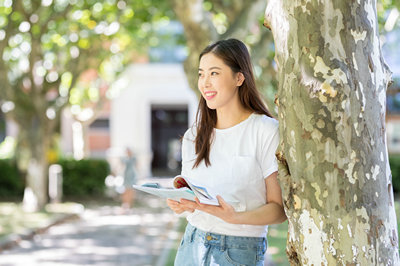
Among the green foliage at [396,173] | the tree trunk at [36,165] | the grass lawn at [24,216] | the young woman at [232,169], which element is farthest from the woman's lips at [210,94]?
the green foliage at [396,173]

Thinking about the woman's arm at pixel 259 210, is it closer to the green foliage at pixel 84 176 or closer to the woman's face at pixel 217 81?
the woman's face at pixel 217 81

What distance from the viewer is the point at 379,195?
2.41 meters

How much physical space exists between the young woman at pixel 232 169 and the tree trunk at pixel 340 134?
0.96 feet

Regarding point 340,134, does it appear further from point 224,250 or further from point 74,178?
point 74,178

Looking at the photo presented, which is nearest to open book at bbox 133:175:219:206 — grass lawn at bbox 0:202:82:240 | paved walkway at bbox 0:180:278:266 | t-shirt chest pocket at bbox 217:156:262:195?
t-shirt chest pocket at bbox 217:156:262:195

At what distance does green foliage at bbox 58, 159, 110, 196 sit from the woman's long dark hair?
661 inches

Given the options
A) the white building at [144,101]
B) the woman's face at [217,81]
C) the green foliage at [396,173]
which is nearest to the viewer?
the woman's face at [217,81]

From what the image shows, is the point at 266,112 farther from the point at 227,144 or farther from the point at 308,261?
the point at 308,261

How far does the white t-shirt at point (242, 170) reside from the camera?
2752 millimetres

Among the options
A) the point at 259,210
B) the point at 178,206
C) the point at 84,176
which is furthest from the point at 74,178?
the point at 259,210

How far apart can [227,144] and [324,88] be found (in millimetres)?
662

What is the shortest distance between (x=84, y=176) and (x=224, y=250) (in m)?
17.2

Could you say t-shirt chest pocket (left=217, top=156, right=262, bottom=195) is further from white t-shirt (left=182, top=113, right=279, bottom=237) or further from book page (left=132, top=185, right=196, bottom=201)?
book page (left=132, top=185, right=196, bottom=201)

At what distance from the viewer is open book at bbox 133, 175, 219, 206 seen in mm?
2482
